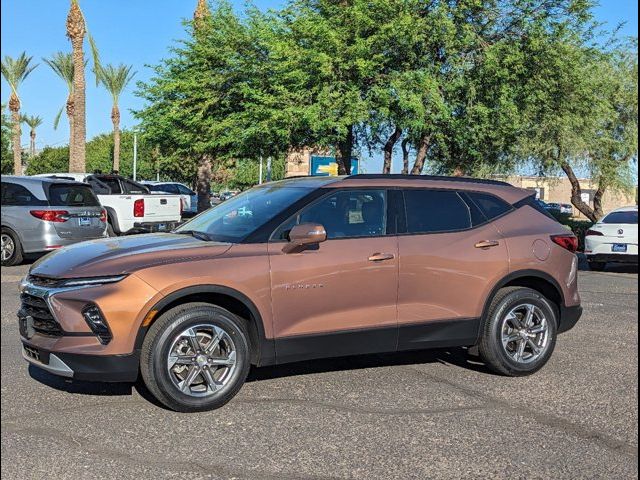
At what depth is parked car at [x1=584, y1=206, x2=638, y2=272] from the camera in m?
13.8

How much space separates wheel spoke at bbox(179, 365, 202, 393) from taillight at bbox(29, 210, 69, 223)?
810 cm

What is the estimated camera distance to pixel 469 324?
17.4 ft

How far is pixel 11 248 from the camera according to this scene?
11734mm

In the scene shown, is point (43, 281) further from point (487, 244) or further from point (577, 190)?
point (577, 190)

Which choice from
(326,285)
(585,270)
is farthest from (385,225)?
(585,270)

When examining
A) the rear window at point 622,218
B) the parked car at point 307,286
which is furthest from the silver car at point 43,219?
the rear window at point 622,218

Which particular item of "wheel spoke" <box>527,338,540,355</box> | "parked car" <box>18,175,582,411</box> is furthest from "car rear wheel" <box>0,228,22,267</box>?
"wheel spoke" <box>527,338,540,355</box>

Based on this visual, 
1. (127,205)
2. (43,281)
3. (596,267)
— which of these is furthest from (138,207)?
(596,267)

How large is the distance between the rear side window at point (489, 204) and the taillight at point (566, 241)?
48 cm

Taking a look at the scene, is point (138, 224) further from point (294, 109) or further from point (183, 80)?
point (183, 80)

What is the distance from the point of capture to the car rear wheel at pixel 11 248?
11664 mm

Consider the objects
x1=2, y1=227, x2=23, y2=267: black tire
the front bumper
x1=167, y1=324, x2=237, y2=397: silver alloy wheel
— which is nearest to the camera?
the front bumper

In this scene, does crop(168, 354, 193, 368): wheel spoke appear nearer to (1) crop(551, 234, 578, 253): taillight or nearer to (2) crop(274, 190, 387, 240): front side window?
(2) crop(274, 190, 387, 240): front side window

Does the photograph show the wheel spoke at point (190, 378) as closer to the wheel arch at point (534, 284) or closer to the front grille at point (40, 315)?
the front grille at point (40, 315)
